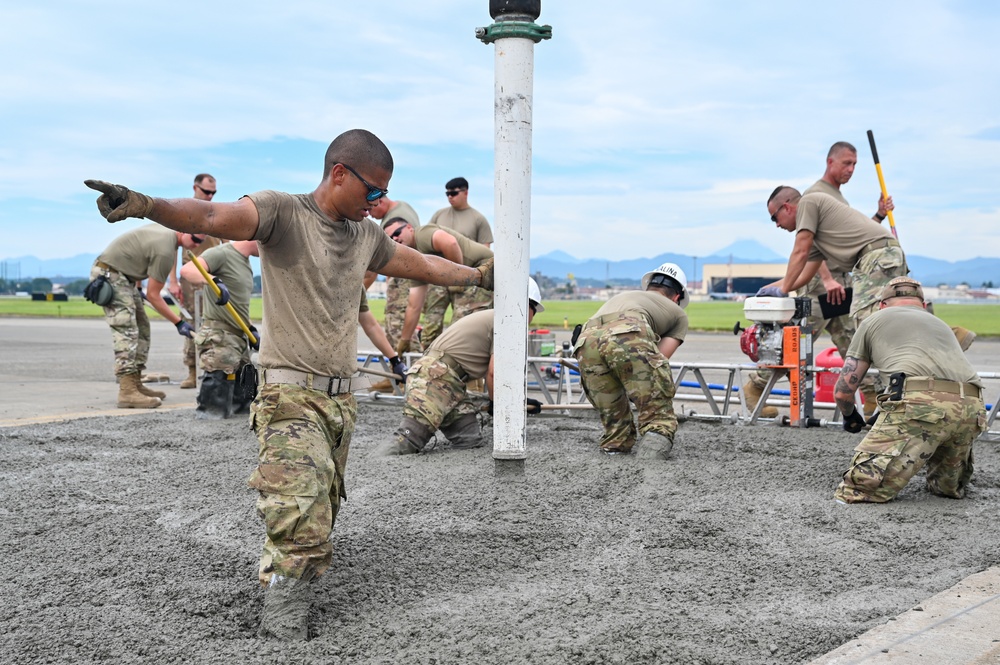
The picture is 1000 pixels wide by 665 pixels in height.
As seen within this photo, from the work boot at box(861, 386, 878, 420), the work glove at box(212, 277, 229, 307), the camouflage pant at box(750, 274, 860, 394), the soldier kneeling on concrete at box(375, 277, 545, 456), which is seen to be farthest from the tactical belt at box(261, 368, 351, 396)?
the work boot at box(861, 386, 878, 420)

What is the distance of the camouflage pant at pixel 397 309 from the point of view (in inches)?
407

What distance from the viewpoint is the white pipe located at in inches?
200

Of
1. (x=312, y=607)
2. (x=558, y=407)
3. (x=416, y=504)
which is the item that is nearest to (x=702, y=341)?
(x=558, y=407)

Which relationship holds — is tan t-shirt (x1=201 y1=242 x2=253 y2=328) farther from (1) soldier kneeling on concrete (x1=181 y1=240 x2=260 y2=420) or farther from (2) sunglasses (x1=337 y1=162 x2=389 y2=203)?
(2) sunglasses (x1=337 y1=162 x2=389 y2=203)

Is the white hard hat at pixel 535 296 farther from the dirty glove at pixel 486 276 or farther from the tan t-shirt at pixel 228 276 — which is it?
the tan t-shirt at pixel 228 276

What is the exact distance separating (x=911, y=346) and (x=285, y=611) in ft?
12.3

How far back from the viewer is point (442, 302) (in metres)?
10.2

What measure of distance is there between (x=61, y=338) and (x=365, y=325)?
64.2 ft

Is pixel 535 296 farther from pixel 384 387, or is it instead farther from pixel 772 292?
pixel 384 387

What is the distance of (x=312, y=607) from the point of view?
3598 mm

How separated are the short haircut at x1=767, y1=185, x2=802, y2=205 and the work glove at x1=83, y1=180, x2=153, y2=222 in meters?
6.58

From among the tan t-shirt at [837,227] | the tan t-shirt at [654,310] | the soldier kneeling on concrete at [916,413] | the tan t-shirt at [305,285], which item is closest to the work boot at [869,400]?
the tan t-shirt at [837,227]

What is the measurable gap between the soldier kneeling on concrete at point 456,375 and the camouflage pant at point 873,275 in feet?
8.54

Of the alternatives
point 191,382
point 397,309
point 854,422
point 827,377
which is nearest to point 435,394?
point 854,422
